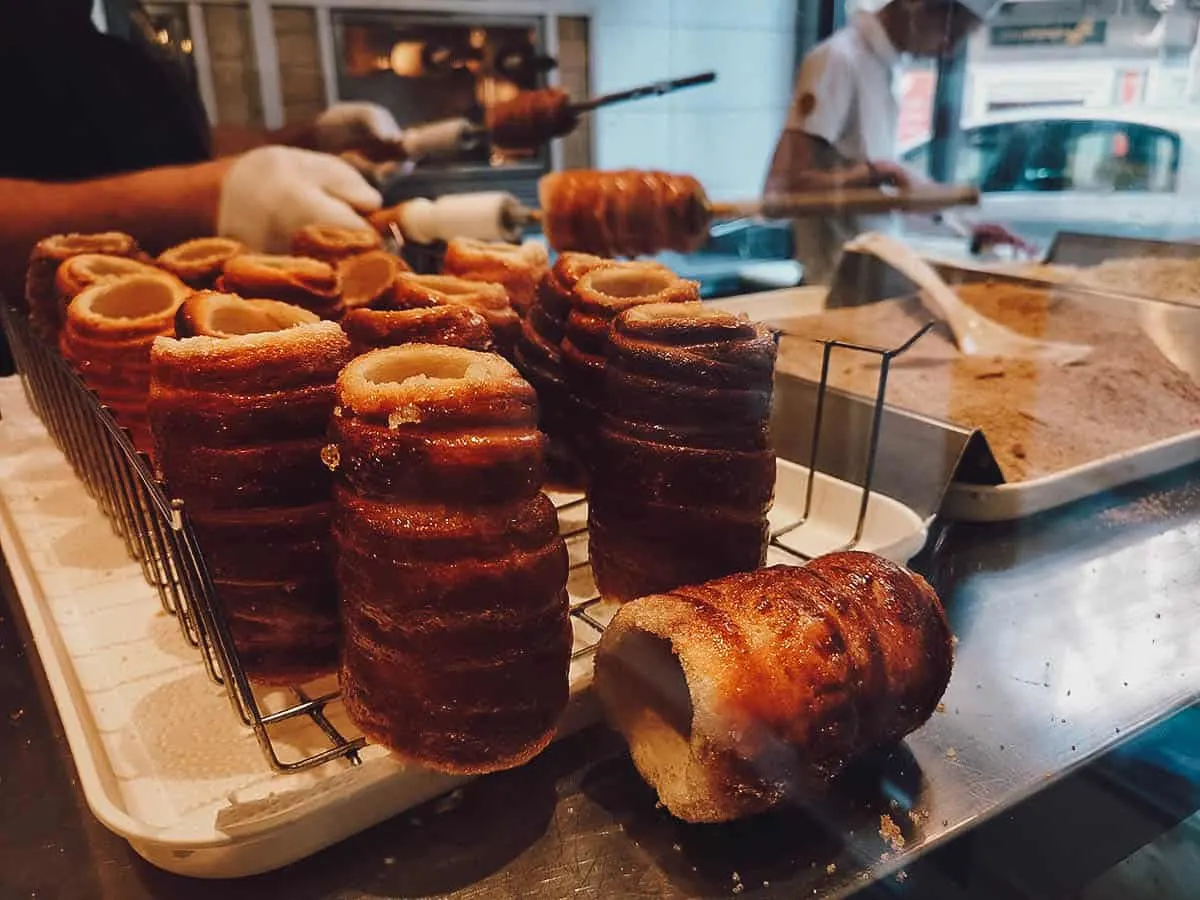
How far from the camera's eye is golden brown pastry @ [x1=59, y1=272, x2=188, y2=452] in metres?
0.97

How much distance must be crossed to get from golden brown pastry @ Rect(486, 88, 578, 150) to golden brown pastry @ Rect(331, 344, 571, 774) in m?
1.96

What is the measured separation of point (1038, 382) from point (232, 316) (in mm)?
1137

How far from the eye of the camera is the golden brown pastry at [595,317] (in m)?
0.85

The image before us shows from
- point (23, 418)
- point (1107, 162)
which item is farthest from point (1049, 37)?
point (23, 418)

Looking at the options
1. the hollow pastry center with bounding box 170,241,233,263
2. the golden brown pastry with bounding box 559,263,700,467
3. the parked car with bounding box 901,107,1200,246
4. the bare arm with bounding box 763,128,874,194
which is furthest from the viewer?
the bare arm with bounding box 763,128,874,194

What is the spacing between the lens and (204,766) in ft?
2.18

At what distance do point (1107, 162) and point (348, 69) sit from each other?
79.7 inches

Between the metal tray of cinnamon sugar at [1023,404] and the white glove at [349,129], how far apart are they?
1.37 m

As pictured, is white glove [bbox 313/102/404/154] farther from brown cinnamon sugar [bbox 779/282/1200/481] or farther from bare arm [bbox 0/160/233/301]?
brown cinnamon sugar [bbox 779/282/1200/481]

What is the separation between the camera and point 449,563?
0.58 m

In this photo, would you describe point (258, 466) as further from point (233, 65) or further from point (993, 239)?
point (233, 65)

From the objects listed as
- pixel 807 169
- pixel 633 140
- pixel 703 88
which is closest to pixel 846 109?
pixel 807 169

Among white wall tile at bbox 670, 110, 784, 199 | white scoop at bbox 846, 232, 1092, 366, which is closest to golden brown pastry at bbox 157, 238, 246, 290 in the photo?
white scoop at bbox 846, 232, 1092, 366

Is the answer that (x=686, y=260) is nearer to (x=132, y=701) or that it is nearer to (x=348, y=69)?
(x=348, y=69)
